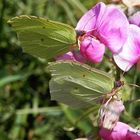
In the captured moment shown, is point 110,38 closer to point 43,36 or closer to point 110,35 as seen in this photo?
point 110,35

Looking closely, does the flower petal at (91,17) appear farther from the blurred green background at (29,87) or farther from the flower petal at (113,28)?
the blurred green background at (29,87)

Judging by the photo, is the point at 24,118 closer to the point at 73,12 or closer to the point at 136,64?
the point at 73,12

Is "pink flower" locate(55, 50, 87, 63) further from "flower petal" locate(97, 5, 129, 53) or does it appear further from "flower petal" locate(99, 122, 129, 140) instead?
"flower petal" locate(99, 122, 129, 140)

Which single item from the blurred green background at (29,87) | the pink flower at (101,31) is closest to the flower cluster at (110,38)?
the pink flower at (101,31)

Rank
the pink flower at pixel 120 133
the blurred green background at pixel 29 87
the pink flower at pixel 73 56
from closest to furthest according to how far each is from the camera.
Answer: the pink flower at pixel 120 133 → the pink flower at pixel 73 56 → the blurred green background at pixel 29 87

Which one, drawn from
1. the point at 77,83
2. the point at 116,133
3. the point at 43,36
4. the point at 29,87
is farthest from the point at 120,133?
the point at 29,87

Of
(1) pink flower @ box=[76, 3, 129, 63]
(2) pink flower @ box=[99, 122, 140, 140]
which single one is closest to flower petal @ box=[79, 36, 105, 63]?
(1) pink flower @ box=[76, 3, 129, 63]
